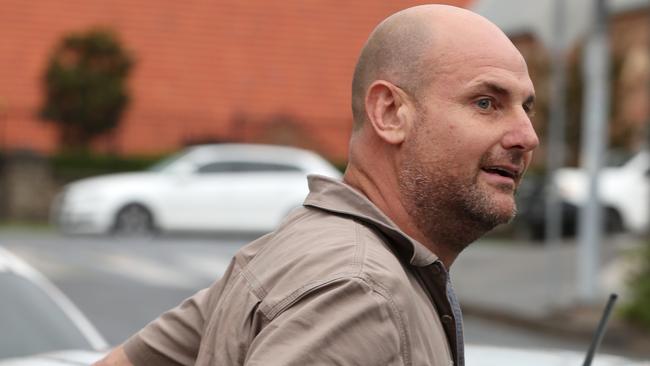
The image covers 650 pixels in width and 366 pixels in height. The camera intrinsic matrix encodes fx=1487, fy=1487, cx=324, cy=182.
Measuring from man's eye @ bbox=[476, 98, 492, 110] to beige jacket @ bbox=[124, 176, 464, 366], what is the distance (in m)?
0.21

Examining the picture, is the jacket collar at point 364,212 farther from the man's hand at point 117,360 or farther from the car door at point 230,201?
the car door at point 230,201

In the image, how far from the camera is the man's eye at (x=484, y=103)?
2.11 meters

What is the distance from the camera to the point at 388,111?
2129mm

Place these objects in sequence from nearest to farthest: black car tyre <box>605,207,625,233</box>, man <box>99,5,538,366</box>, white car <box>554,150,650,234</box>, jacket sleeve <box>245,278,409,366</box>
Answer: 1. jacket sleeve <box>245,278,409,366</box>
2. man <box>99,5,538,366</box>
3. white car <box>554,150,650,234</box>
4. black car tyre <box>605,207,625,233</box>

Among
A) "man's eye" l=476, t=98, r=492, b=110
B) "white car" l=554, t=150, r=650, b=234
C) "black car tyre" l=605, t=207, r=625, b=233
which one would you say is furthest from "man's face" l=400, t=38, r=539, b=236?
"black car tyre" l=605, t=207, r=625, b=233

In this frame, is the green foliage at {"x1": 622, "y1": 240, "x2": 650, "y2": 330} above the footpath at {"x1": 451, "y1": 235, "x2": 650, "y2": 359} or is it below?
above

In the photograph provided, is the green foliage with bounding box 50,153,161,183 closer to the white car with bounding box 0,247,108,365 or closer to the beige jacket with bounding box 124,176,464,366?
the white car with bounding box 0,247,108,365

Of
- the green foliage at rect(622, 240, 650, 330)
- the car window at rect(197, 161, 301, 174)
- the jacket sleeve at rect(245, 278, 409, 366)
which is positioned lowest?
the car window at rect(197, 161, 301, 174)

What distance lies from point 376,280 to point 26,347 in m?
2.19

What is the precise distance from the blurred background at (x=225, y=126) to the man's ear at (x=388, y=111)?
11.2m

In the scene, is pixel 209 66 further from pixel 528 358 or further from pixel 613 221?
pixel 528 358

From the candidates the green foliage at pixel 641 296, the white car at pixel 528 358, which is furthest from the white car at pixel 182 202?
the white car at pixel 528 358

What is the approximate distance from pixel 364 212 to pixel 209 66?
33340 millimetres

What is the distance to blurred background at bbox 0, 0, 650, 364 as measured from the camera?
48.7 feet
